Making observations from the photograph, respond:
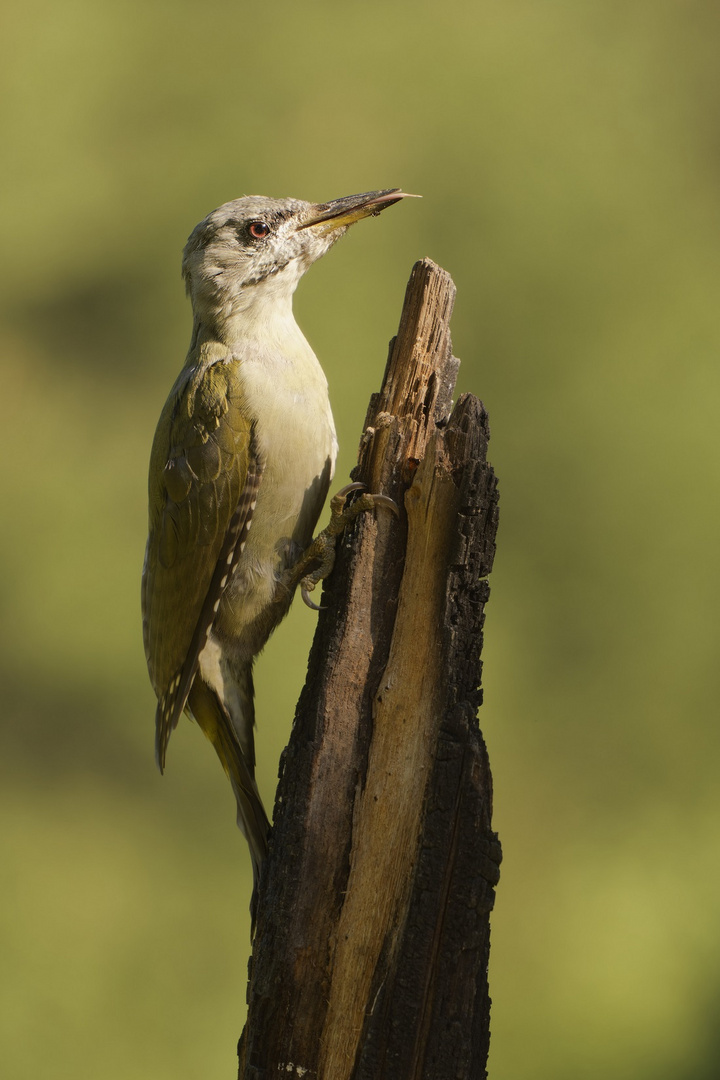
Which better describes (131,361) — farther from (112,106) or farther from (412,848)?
(412,848)

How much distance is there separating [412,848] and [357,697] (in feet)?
0.97

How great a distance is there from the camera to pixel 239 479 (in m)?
2.09

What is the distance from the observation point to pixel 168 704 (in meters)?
2.21

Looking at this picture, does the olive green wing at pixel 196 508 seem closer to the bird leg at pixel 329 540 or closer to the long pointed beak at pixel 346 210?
the bird leg at pixel 329 540

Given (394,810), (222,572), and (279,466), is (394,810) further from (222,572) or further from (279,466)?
(279,466)

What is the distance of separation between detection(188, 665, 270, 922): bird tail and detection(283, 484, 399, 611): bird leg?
1.05ft

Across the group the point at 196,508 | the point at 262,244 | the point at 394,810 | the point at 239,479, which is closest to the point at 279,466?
the point at 239,479

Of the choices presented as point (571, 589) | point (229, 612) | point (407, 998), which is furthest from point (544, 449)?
point (407, 998)

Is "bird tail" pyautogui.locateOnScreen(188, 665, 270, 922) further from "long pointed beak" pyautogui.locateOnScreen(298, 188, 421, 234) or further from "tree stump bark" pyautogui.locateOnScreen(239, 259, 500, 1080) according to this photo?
"long pointed beak" pyautogui.locateOnScreen(298, 188, 421, 234)

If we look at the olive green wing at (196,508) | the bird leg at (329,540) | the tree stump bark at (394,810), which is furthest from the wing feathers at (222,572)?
the tree stump bark at (394,810)

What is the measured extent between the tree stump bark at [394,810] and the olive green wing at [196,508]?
0.32 meters

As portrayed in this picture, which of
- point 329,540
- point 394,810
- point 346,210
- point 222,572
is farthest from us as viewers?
point 346,210

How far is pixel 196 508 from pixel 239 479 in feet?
0.42

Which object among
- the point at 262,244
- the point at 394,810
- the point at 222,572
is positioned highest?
the point at 262,244
